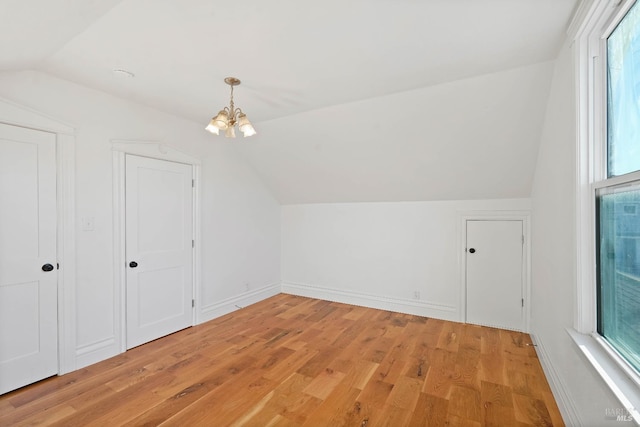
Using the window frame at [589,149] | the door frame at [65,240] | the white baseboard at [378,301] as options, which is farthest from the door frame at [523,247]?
the door frame at [65,240]

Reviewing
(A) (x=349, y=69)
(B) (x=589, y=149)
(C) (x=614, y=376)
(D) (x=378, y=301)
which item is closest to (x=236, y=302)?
(D) (x=378, y=301)

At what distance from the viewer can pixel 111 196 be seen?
9.18 feet

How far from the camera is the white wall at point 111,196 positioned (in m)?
2.52

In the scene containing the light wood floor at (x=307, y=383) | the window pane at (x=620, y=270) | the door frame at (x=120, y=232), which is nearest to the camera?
the window pane at (x=620, y=270)

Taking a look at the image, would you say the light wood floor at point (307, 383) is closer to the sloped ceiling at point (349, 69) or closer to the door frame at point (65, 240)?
the door frame at point (65, 240)

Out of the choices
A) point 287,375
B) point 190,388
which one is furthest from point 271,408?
point 190,388

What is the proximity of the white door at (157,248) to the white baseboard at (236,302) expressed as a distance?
22cm

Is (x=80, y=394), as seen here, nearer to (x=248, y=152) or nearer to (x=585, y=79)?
(x=248, y=152)

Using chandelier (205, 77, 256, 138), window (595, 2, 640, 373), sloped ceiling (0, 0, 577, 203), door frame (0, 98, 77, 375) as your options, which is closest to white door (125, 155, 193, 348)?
door frame (0, 98, 77, 375)

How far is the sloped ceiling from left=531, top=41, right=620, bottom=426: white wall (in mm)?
325

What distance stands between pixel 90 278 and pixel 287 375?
2.05 meters

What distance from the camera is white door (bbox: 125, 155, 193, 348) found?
2.96m

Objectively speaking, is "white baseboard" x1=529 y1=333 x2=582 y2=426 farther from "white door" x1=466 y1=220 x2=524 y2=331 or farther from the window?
"white door" x1=466 y1=220 x2=524 y2=331

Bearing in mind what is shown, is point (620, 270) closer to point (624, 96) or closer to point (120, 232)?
point (624, 96)
